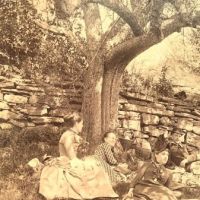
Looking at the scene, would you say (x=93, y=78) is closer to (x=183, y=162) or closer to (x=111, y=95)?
(x=111, y=95)

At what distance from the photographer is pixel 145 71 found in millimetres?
6113

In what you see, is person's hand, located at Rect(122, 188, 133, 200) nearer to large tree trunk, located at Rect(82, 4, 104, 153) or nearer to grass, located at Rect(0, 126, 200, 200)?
large tree trunk, located at Rect(82, 4, 104, 153)

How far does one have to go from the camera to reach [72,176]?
16.4 feet

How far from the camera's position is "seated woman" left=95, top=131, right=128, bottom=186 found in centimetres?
534

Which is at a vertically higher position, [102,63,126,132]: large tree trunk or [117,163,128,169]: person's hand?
[102,63,126,132]: large tree trunk

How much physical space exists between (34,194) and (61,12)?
194 cm

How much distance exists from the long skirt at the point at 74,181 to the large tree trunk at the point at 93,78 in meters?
0.49

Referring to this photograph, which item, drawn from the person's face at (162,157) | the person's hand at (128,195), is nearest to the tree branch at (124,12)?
the person's face at (162,157)

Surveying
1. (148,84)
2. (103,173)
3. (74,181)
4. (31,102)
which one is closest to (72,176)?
(74,181)

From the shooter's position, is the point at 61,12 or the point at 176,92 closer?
the point at 61,12

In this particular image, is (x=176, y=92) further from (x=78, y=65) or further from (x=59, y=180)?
(x=59, y=180)

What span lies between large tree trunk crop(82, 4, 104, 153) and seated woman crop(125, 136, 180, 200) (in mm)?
611

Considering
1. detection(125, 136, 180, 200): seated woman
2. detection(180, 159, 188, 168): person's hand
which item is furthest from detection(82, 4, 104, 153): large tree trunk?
detection(180, 159, 188, 168): person's hand

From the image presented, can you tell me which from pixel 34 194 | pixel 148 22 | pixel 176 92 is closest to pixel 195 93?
pixel 176 92
